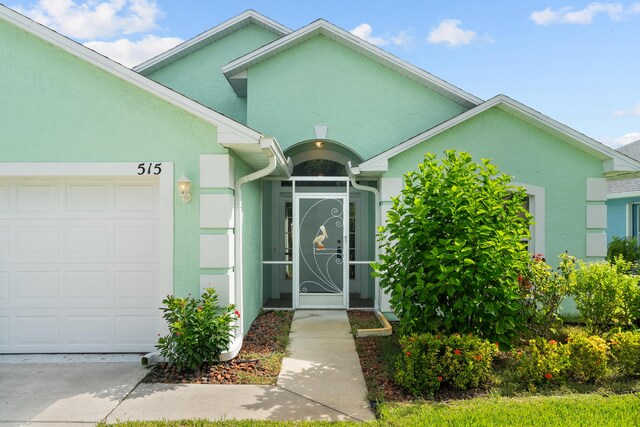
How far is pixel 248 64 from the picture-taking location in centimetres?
1034

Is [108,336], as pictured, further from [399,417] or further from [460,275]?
[460,275]

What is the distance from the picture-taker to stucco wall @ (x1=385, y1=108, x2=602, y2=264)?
8.84 meters

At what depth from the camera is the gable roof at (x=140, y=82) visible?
6203 mm

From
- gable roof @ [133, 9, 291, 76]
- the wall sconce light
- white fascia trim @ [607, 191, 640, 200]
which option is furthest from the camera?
white fascia trim @ [607, 191, 640, 200]

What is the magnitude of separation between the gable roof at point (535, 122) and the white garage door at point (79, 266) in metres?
4.40

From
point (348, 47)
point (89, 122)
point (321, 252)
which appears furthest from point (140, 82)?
point (348, 47)

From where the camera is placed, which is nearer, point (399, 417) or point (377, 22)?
point (399, 417)

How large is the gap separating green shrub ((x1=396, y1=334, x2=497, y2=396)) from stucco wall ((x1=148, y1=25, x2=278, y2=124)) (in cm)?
862

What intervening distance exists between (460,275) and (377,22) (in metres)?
7.88

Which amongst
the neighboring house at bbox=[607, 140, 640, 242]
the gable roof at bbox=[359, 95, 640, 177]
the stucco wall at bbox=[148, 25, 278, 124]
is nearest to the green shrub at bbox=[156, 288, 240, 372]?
the gable roof at bbox=[359, 95, 640, 177]

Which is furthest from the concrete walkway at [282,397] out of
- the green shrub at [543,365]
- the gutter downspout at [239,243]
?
the green shrub at [543,365]

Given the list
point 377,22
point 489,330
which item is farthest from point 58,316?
point 377,22

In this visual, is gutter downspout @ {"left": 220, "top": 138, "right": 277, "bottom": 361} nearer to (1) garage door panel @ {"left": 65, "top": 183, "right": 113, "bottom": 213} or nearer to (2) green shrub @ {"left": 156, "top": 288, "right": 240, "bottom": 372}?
(2) green shrub @ {"left": 156, "top": 288, "right": 240, "bottom": 372}

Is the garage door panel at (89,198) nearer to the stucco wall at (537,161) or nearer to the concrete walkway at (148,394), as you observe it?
the concrete walkway at (148,394)
